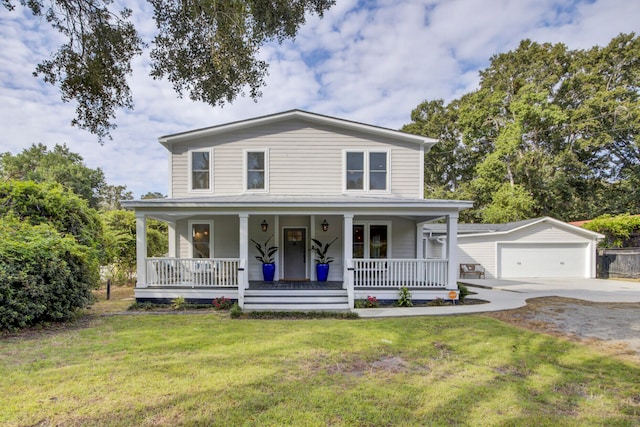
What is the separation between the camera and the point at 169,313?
789 centimetres

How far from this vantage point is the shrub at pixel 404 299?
28.5ft

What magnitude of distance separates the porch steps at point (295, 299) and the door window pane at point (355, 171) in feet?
12.7

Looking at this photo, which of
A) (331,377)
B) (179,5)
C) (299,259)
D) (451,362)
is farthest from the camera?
(299,259)

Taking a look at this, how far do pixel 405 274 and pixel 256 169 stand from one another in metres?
6.05

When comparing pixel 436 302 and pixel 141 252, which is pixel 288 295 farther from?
pixel 141 252

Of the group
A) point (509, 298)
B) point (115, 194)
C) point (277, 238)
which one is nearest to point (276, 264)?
point (277, 238)

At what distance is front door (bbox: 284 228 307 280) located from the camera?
425 inches

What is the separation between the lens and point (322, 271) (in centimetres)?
1033

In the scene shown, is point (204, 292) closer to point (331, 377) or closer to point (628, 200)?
point (331, 377)

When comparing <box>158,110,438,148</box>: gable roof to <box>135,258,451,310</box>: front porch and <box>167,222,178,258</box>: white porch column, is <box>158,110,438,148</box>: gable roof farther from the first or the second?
<box>135,258,451,310</box>: front porch

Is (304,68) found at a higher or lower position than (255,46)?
higher

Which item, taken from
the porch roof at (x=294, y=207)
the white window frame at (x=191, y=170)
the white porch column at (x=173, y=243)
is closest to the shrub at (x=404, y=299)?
the porch roof at (x=294, y=207)

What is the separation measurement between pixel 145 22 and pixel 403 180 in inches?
331

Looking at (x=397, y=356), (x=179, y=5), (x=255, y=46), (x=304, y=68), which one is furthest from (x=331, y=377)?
(x=304, y=68)
